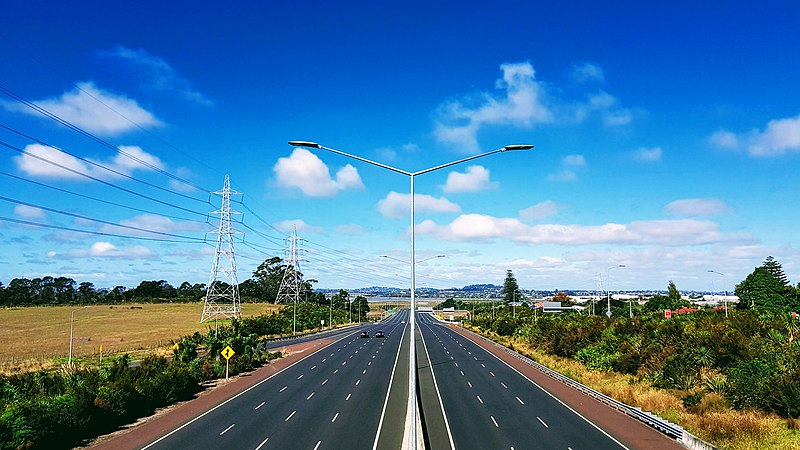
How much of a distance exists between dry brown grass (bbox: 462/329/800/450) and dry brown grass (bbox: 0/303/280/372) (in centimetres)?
5339

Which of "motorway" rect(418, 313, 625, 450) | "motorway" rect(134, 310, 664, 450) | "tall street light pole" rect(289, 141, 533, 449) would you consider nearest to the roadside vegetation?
"motorway" rect(418, 313, 625, 450)

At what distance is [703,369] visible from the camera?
4159 centimetres

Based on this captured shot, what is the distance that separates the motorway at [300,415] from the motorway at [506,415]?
446 cm

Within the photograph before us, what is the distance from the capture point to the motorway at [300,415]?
84.3ft

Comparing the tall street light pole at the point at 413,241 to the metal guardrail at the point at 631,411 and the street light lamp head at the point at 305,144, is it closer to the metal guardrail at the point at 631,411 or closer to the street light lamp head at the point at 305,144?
the street light lamp head at the point at 305,144

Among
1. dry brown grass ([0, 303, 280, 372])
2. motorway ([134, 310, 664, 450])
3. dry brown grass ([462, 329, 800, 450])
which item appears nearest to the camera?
dry brown grass ([462, 329, 800, 450])

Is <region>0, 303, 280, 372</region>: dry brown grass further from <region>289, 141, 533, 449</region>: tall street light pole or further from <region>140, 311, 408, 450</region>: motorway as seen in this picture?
<region>289, 141, 533, 449</region>: tall street light pole

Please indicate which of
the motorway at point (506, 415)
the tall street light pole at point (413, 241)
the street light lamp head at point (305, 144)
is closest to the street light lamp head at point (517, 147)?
the tall street light pole at point (413, 241)

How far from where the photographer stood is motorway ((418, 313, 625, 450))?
25656 mm

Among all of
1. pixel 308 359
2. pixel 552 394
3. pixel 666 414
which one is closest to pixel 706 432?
pixel 666 414

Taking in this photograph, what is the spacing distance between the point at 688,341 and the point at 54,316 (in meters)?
136

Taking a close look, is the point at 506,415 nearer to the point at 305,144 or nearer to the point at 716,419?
the point at 716,419

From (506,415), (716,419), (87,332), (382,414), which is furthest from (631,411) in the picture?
(87,332)

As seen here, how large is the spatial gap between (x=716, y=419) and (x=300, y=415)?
22.3 metres
